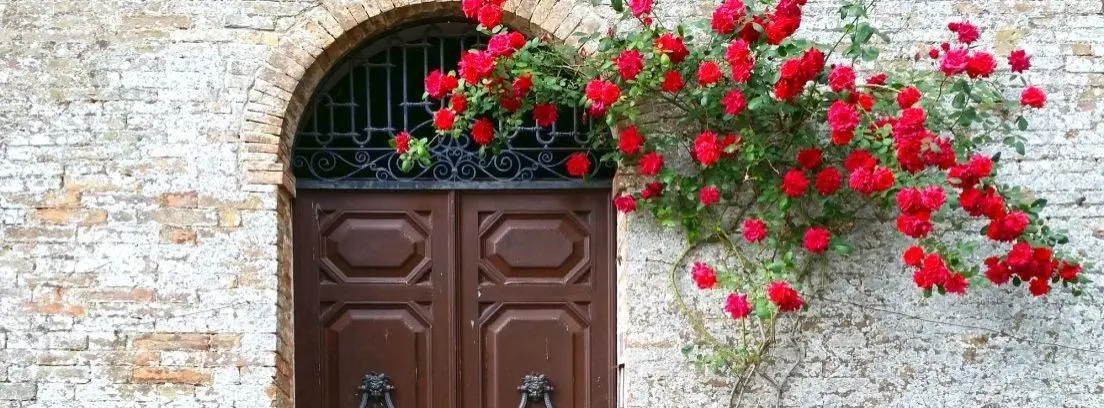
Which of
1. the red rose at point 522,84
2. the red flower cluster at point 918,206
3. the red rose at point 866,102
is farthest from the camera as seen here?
the red rose at point 522,84

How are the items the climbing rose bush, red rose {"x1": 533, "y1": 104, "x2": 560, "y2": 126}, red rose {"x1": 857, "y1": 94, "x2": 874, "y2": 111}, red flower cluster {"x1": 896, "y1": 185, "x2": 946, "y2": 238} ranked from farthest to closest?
red rose {"x1": 533, "y1": 104, "x2": 560, "y2": 126} → red rose {"x1": 857, "y1": 94, "x2": 874, "y2": 111} → the climbing rose bush → red flower cluster {"x1": 896, "y1": 185, "x2": 946, "y2": 238}

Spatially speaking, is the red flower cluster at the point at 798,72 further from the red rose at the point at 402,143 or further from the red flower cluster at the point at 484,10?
the red rose at the point at 402,143

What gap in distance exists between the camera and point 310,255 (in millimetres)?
5195

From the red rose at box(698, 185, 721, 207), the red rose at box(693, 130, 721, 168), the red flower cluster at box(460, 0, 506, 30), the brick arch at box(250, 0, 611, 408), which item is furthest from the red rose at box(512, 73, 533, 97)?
the red rose at box(698, 185, 721, 207)

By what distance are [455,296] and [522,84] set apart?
1076 mm

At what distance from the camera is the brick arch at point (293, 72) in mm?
4855

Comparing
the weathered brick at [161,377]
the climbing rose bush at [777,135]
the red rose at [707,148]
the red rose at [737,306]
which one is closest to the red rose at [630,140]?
the climbing rose bush at [777,135]

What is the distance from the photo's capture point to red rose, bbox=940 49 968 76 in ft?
14.6

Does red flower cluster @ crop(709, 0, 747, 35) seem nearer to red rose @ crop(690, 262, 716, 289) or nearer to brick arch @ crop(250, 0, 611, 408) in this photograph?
brick arch @ crop(250, 0, 611, 408)

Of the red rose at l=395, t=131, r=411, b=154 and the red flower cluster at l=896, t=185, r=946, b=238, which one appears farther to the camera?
the red rose at l=395, t=131, r=411, b=154

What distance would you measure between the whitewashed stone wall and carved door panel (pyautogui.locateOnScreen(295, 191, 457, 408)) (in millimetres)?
221

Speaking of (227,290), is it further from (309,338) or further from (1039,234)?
(1039,234)

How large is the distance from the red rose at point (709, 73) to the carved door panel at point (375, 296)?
4.40ft

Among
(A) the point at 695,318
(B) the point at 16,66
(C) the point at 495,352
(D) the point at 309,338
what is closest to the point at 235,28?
(B) the point at 16,66
